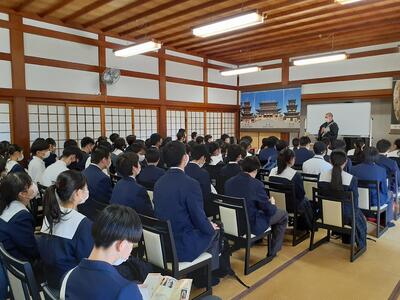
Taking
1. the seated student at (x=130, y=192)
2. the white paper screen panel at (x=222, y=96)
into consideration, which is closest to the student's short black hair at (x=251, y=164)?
the seated student at (x=130, y=192)

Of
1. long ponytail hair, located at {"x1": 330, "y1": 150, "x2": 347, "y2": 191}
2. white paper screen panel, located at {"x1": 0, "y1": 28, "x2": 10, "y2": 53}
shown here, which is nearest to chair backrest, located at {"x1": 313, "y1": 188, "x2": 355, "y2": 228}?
long ponytail hair, located at {"x1": 330, "y1": 150, "x2": 347, "y2": 191}

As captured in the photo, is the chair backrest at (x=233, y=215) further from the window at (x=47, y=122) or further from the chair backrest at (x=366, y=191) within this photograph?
the window at (x=47, y=122)

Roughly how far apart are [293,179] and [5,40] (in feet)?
18.1

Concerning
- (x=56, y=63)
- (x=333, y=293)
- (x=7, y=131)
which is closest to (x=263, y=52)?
(x=56, y=63)

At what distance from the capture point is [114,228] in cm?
Result: 112

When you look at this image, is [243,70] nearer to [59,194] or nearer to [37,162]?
[37,162]

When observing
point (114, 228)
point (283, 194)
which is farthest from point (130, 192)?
point (283, 194)

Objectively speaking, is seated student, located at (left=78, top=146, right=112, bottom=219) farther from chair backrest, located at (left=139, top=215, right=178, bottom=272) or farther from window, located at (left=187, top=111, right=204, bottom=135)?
window, located at (left=187, top=111, right=204, bottom=135)

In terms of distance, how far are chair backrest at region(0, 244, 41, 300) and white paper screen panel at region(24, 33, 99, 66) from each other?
5.42 m

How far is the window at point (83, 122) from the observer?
6.53 metres

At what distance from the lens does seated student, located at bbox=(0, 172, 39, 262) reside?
1.75 meters

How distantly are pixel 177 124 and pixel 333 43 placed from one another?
4767 mm

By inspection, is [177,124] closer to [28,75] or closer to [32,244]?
[28,75]

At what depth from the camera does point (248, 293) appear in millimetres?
2537
